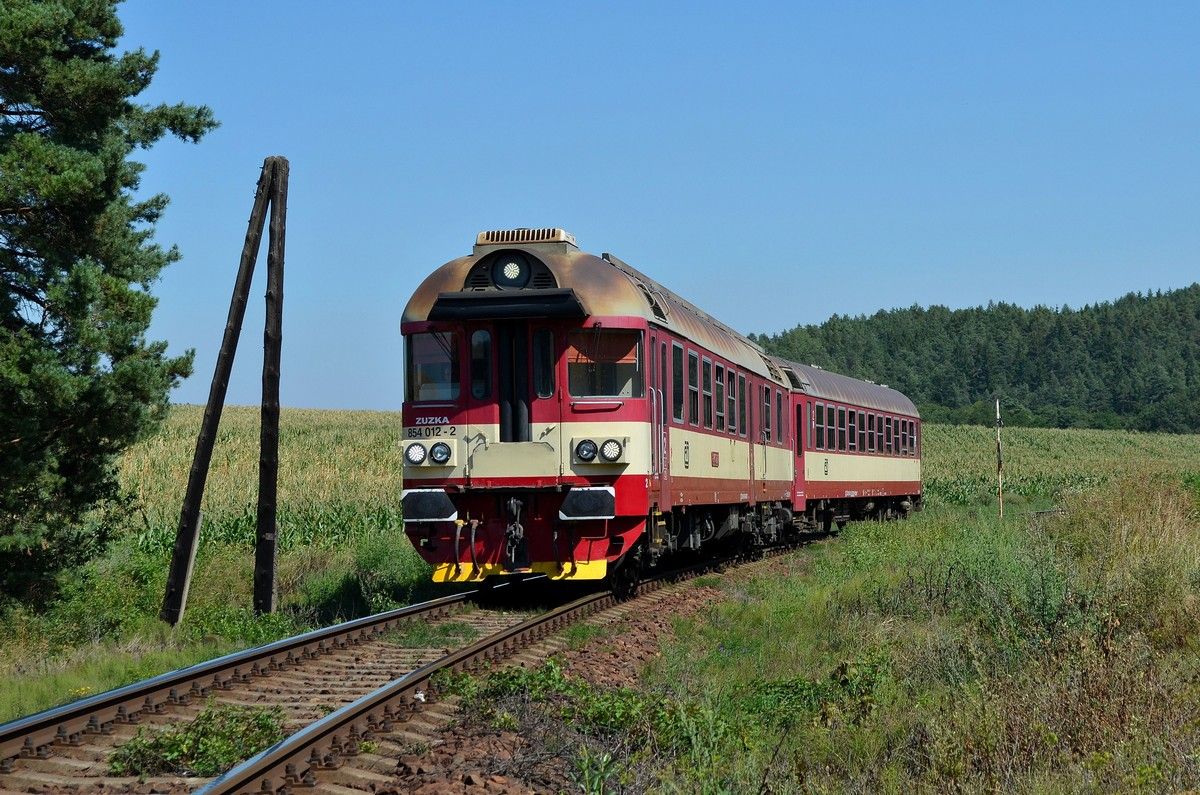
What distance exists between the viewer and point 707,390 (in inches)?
651

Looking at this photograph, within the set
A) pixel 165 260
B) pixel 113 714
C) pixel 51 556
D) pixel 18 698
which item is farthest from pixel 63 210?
pixel 113 714

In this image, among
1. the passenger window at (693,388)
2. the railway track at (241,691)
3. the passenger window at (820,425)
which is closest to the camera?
the railway track at (241,691)

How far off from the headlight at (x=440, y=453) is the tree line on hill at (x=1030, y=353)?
130463 mm

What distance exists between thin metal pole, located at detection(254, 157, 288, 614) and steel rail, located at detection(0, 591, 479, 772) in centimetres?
326

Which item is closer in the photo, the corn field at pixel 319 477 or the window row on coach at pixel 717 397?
the window row on coach at pixel 717 397

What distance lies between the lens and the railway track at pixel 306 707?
Answer: 265 inches

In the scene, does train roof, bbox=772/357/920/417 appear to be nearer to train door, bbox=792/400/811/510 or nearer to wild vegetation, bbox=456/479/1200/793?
train door, bbox=792/400/811/510

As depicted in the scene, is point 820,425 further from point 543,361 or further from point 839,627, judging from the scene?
point 839,627

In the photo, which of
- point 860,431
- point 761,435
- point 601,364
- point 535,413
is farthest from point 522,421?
point 860,431

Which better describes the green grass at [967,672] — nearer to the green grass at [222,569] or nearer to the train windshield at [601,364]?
the train windshield at [601,364]

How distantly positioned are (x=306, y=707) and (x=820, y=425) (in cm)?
1800

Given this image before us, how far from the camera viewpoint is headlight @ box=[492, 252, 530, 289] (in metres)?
13.6

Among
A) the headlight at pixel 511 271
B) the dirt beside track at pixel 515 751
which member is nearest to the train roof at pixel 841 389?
the headlight at pixel 511 271

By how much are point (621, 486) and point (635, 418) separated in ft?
2.33
